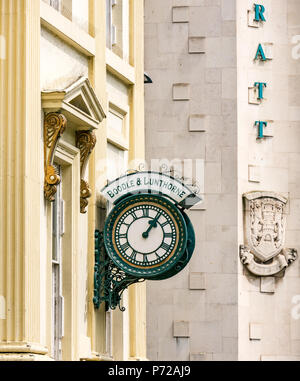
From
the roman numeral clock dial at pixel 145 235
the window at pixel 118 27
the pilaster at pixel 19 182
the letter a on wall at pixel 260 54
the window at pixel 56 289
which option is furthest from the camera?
the letter a on wall at pixel 260 54

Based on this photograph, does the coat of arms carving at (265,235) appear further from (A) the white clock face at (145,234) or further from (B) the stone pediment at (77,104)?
(B) the stone pediment at (77,104)

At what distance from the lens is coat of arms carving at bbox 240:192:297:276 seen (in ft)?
117

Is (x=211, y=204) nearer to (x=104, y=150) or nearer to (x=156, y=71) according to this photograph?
(x=156, y=71)

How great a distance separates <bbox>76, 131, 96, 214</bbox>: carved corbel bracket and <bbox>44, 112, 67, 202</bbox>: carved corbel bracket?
176 cm

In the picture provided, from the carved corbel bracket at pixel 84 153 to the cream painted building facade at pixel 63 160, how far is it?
0.05 ft

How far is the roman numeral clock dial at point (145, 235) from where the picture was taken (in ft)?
81.0

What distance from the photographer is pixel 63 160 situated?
23.7m

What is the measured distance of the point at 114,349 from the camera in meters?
26.6

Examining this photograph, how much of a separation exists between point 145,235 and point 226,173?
11.0m

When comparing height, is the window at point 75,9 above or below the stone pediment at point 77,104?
above

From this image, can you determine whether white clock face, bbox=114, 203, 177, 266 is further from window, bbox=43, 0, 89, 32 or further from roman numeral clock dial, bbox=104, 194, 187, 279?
window, bbox=43, 0, 89, 32

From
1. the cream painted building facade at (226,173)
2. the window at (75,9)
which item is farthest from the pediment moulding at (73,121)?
the cream painted building facade at (226,173)

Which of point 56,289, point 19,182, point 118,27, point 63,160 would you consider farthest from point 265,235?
point 19,182
